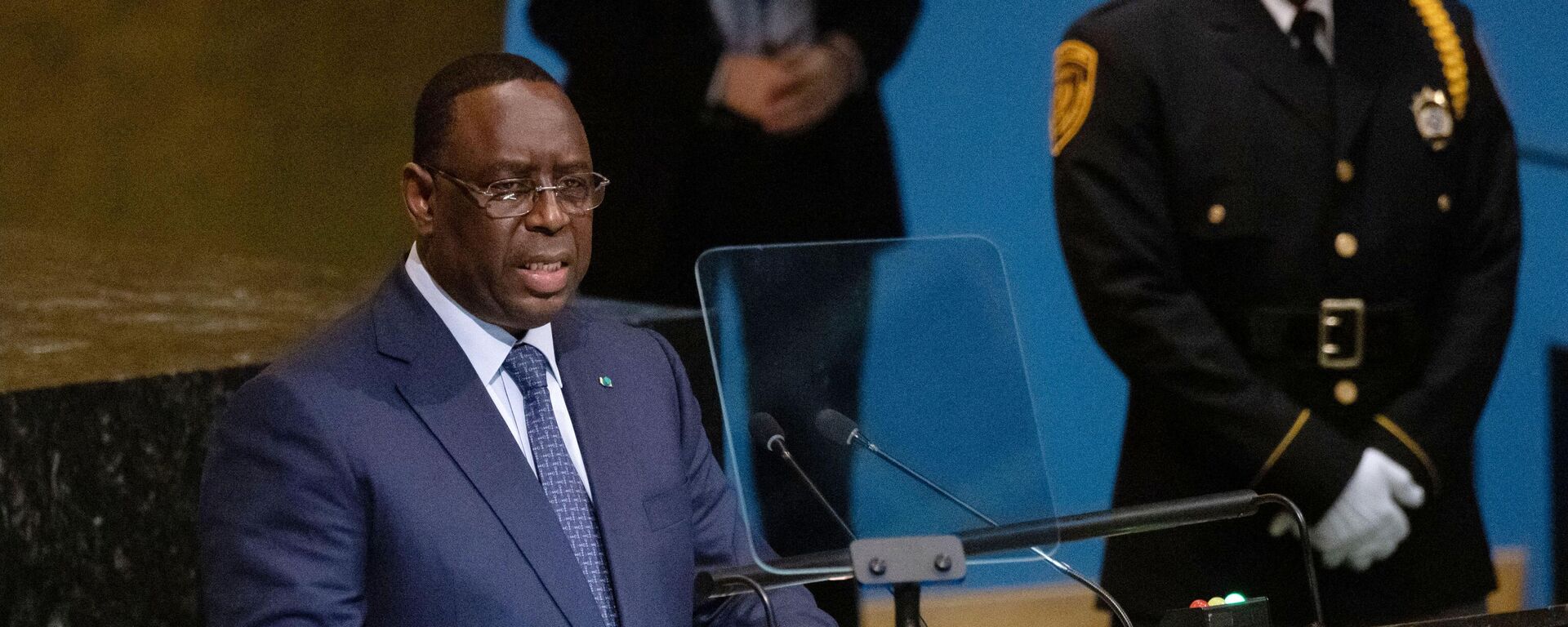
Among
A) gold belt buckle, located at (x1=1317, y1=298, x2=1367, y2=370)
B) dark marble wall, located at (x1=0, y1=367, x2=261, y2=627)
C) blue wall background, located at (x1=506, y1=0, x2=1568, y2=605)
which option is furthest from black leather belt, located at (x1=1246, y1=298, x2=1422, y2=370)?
dark marble wall, located at (x1=0, y1=367, x2=261, y2=627)

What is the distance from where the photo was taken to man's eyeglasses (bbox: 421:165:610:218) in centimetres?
192

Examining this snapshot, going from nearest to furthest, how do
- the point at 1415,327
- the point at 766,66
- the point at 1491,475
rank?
1. the point at 766,66
2. the point at 1415,327
3. the point at 1491,475

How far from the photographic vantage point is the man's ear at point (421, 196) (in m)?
1.97

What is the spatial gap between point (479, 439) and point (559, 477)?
11 cm

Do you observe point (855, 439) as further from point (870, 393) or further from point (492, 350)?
point (492, 350)

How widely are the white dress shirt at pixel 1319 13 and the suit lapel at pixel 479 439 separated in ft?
5.90

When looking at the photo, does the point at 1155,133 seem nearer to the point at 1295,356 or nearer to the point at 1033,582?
the point at 1295,356

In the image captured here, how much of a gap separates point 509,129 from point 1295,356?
1771 millimetres

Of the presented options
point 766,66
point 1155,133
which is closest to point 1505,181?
point 1155,133

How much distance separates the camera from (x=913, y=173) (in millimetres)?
3107

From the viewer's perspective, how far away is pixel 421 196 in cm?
198

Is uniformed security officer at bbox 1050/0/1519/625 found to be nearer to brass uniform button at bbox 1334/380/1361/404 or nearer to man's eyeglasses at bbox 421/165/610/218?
brass uniform button at bbox 1334/380/1361/404

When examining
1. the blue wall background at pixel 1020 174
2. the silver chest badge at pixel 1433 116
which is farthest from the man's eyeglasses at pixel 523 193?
the silver chest badge at pixel 1433 116

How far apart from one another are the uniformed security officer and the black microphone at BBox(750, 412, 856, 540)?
1.48 metres
